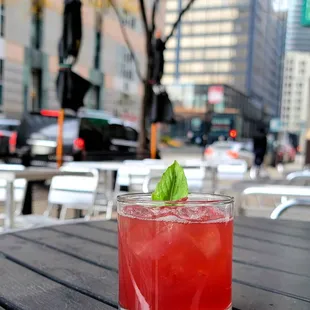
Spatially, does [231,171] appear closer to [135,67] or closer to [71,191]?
[71,191]

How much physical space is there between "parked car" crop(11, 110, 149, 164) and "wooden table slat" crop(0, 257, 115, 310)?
7849 mm

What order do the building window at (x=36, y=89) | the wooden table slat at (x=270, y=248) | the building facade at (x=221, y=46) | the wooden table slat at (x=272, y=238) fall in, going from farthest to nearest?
1. the building facade at (x=221, y=46)
2. the building window at (x=36, y=89)
3. the wooden table slat at (x=272, y=238)
4. the wooden table slat at (x=270, y=248)

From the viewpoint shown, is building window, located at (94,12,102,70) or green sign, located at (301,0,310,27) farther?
building window, located at (94,12,102,70)

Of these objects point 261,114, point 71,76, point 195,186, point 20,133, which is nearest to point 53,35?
point 20,133

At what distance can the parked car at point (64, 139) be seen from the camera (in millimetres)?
8953

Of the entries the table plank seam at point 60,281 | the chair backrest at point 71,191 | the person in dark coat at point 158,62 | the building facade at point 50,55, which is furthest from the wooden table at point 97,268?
the building facade at point 50,55

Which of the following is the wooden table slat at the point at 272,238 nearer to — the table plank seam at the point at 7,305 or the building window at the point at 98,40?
the table plank seam at the point at 7,305

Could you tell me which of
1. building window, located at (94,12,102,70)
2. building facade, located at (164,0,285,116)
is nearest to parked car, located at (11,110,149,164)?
building window, located at (94,12,102,70)

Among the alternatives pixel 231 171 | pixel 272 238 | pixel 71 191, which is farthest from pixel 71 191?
pixel 231 171

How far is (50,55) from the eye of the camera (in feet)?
71.3

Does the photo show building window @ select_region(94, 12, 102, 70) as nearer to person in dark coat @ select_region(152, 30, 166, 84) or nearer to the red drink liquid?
person in dark coat @ select_region(152, 30, 166, 84)

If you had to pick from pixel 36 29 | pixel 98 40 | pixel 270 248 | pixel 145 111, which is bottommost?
pixel 270 248

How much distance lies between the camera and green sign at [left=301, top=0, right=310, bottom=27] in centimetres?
621

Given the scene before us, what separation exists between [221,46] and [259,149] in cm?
7041
